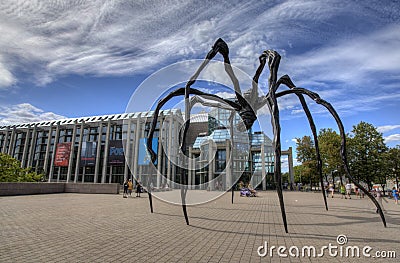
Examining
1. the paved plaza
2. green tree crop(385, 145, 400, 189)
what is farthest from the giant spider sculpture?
green tree crop(385, 145, 400, 189)

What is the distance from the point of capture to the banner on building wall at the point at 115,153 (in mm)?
50656

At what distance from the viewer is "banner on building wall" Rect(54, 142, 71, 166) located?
5362 cm

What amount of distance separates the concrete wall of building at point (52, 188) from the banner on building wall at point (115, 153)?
25.7 meters

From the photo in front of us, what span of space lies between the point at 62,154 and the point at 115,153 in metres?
13.4

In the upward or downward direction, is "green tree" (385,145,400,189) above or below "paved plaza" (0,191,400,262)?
above

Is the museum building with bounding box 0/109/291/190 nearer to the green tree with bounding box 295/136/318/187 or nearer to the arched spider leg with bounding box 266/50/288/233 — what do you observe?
the green tree with bounding box 295/136/318/187

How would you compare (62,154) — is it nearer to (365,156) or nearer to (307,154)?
(307,154)

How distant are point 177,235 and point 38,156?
67.3m

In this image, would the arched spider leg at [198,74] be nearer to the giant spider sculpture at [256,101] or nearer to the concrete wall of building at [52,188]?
the giant spider sculpture at [256,101]

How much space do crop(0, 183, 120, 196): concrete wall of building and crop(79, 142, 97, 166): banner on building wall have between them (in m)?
29.9

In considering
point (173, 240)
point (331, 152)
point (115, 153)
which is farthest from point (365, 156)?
point (115, 153)

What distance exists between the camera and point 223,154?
4475 cm

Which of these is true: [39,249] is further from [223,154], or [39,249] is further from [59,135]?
[59,135]

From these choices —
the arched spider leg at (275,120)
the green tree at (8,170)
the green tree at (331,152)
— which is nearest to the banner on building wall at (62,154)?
the green tree at (8,170)
